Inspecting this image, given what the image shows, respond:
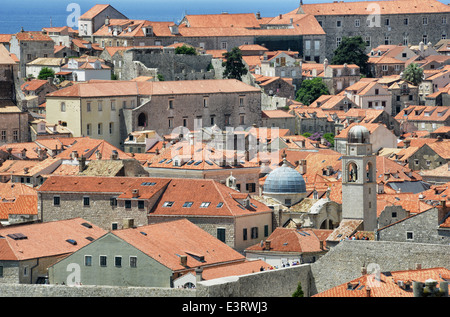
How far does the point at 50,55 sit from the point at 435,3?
41.2 metres

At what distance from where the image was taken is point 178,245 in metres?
51.4

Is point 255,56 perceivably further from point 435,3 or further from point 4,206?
point 4,206

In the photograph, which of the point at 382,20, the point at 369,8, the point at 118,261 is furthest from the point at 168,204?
the point at 369,8

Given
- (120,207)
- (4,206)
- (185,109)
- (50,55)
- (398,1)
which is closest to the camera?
(120,207)

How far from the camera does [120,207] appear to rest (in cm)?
6066

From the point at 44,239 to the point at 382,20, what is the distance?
85271mm

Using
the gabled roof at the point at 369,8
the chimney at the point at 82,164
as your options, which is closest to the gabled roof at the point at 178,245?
the chimney at the point at 82,164

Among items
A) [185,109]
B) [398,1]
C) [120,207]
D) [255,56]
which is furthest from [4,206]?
[398,1]

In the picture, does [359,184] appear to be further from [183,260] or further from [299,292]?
[299,292]

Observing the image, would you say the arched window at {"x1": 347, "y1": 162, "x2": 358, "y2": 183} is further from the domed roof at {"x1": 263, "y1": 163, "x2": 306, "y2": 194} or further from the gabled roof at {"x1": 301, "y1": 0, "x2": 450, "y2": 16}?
the gabled roof at {"x1": 301, "y1": 0, "x2": 450, "y2": 16}

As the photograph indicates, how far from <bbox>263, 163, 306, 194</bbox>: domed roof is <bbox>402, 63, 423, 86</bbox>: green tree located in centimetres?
5321

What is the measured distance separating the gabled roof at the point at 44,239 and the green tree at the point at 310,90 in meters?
57.5

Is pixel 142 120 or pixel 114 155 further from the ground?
pixel 142 120

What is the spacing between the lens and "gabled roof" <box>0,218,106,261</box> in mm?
51750
